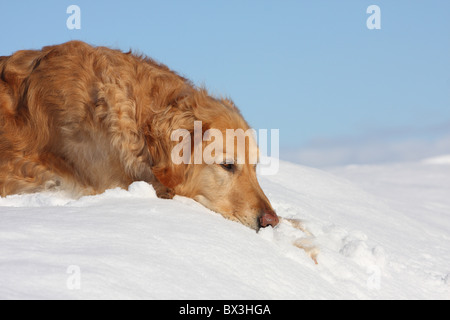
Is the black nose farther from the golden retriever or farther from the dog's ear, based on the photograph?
the dog's ear

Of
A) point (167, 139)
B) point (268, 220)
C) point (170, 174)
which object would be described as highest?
point (167, 139)

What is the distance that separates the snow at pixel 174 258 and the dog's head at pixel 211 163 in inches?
7.9

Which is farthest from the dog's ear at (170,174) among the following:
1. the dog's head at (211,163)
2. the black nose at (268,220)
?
the black nose at (268,220)

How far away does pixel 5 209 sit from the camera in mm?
3584

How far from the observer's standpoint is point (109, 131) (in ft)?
14.8

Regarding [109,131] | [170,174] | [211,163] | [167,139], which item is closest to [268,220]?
[211,163]

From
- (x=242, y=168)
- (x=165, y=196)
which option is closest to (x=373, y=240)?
(x=242, y=168)

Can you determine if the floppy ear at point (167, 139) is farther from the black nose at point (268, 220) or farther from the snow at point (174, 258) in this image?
the black nose at point (268, 220)

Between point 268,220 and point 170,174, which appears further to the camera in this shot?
point 170,174

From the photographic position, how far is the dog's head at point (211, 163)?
4.41 m

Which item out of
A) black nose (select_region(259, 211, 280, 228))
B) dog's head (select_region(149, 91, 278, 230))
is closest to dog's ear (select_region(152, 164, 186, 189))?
dog's head (select_region(149, 91, 278, 230))

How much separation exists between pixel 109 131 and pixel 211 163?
82 centimetres

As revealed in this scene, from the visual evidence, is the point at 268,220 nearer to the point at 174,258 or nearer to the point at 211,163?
the point at 211,163
